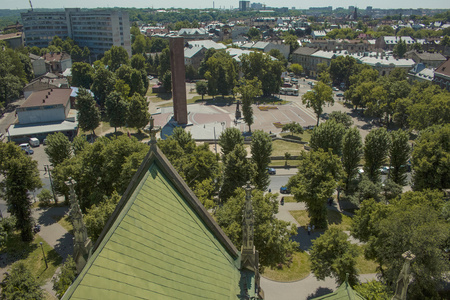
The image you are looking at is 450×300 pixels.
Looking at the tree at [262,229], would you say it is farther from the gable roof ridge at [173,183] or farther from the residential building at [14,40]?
the residential building at [14,40]

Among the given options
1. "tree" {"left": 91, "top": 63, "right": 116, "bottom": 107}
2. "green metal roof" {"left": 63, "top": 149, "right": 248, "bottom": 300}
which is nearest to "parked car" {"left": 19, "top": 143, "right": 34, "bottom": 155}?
"tree" {"left": 91, "top": 63, "right": 116, "bottom": 107}

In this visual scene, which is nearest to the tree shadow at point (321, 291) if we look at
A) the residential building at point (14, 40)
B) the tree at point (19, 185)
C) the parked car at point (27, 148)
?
the tree at point (19, 185)

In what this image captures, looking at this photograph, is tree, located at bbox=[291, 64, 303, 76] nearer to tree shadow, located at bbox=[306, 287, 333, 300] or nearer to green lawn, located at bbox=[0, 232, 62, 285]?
tree shadow, located at bbox=[306, 287, 333, 300]

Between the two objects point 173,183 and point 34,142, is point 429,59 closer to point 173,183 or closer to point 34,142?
point 34,142

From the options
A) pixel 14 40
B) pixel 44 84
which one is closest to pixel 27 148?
pixel 44 84

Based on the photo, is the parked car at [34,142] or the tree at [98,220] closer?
the tree at [98,220]

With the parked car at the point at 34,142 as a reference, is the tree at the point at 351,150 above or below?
above
